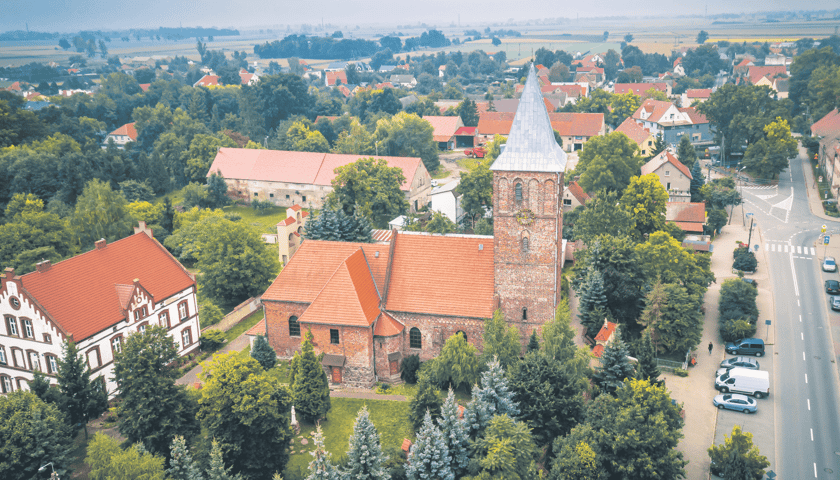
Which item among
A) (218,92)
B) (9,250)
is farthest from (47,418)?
(218,92)

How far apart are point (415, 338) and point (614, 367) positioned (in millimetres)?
13103

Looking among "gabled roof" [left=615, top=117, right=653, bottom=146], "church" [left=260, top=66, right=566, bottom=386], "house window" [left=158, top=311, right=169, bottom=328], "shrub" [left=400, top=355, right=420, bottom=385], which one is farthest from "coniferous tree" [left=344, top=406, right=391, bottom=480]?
"gabled roof" [left=615, top=117, right=653, bottom=146]

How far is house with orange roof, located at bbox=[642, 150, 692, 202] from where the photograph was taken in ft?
261

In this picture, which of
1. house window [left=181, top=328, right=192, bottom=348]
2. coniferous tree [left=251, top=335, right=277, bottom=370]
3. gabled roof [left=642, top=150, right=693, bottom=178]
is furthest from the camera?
gabled roof [left=642, top=150, right=693, bottom=178]

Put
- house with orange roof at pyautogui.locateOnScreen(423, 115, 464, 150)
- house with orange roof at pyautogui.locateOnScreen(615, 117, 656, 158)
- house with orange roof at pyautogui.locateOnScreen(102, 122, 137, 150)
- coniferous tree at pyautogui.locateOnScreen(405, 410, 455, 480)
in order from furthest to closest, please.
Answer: house with orange roof at pyautogui.locateOnScreen(102, 122, 137, 150), house with orange roof at pyautogui.locateOnScreen(423, 115, 464, 150), house with orange roof at pyautogui.locateOnScreen(615, 117, 656, 158), coniferous tree at pyautogui.locateOnScreen(405, 410, 455, 480)

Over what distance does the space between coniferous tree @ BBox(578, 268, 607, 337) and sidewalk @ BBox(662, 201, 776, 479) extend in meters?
6.07

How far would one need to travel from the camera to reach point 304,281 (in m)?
45.6

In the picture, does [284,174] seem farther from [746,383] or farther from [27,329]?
[746,383]

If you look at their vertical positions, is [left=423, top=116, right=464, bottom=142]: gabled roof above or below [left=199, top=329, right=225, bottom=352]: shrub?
above

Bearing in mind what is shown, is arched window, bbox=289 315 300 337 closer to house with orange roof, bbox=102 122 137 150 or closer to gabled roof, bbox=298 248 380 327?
gabled roof, bbox=298 248 380 327

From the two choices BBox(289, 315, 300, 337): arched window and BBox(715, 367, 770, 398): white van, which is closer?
BBox(715, 367, 770, 398): white van

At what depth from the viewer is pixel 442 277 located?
44.2 m

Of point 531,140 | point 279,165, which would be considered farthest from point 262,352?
point 279,165

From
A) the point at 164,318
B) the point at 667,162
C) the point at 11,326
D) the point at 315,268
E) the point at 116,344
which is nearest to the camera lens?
the point at 11,326
